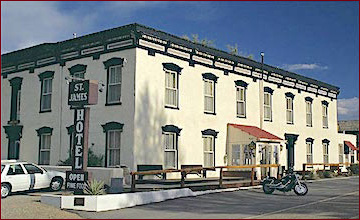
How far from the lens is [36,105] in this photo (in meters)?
26.5

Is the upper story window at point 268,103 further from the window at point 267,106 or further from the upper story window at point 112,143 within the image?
the upper story window at point 112,143

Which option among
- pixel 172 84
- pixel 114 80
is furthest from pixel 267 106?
pixel 114 80

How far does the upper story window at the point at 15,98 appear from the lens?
28.0 m

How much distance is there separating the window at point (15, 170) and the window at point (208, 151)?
10057mm

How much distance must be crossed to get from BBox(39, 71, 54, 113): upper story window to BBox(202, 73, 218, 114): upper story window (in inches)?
336

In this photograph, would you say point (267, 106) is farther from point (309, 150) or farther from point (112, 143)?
point (112, 143)

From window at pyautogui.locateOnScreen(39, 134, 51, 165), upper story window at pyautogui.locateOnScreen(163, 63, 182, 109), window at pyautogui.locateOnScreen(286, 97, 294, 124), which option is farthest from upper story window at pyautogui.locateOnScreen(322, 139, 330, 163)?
window at pyautogui.locateOnScreen(39, 134, 51, 165)

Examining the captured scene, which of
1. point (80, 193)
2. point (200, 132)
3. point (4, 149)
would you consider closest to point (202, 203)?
point (80, 193)

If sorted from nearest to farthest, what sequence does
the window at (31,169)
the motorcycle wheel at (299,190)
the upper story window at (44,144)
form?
the motorcycle wheel at (299,190), the window at (31,169), the upper story window at (44,144)

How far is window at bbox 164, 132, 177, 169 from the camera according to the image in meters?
22.6

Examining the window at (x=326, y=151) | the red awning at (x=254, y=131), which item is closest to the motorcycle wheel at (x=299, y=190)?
the red awning at (x=254, y=131)

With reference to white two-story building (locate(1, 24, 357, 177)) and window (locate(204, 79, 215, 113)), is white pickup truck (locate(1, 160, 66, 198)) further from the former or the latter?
window (locate(204, 79, 215, 113))

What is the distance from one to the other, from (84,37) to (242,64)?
953 centimetres

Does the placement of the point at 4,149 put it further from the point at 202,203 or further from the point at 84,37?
the point at 202,203
